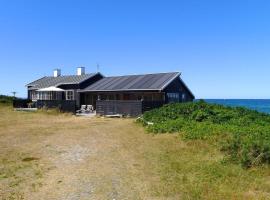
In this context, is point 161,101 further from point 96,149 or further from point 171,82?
point 96,149

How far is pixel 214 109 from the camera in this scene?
27.2m

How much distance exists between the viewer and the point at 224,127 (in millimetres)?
20422

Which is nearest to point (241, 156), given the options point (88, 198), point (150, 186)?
point (150, 186)

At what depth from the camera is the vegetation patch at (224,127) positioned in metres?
14.1

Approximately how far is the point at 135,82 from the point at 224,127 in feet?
71.8

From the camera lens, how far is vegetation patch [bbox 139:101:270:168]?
14109mm

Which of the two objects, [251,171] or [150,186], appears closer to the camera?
[150,186]

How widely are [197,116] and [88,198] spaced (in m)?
16.4

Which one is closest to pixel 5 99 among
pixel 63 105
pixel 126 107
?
pixel 63 105

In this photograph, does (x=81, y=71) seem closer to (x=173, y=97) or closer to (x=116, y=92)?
(x=116, y=92)

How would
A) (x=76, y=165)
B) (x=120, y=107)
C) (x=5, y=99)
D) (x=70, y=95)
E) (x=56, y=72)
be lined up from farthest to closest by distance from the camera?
1. (x=5, y=99)
2. (x=56, y=72)
3. (x=70, y=95)
4. (x=120, y=107)
5. (x=76, y=165)

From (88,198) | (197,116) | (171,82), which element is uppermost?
(171,82)

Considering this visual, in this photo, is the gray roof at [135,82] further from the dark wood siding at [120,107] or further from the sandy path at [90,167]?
the sandy path at [90,167]

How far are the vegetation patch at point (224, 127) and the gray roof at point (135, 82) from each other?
27.7 feet
